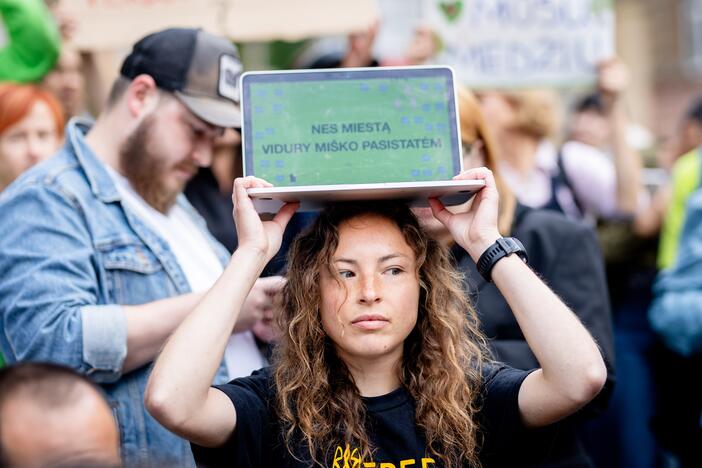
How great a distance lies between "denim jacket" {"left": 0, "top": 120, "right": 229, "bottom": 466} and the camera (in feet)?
9.34

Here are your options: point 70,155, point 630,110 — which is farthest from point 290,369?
point 630,110

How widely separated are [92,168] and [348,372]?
1.08 meters

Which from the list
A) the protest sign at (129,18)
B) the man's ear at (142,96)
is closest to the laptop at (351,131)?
the man's ear at (142,96)

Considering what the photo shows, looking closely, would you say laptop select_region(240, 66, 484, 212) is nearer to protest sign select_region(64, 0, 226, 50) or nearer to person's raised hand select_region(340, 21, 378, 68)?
protest sign select_region(64, 0, 226, 50)

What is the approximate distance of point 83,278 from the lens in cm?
296

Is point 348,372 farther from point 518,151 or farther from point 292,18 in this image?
point 518,151

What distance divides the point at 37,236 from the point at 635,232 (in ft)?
12.5

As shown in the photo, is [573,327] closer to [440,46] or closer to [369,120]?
[369,120]

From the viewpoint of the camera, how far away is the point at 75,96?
4707 millimetres

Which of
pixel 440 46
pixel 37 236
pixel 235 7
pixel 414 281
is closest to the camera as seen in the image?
pixel 414 281

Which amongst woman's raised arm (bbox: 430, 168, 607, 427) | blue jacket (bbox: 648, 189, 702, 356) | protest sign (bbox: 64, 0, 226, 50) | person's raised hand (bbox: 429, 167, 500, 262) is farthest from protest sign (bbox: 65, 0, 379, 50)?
woman's raised arm (bbox: 430, 168, 607, 427)

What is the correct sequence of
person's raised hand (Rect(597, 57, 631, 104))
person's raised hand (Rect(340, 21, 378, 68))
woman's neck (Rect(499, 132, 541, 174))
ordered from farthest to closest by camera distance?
1. person's raised hand (Rect(597, 57, 631, 104))
2. woman's neck (Rect(499, 132, 541, 174))
3. person's raised hand (Rect(340, 21, 378, 68))

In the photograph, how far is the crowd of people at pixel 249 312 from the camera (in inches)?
98.1

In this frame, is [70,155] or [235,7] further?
[235,7]
